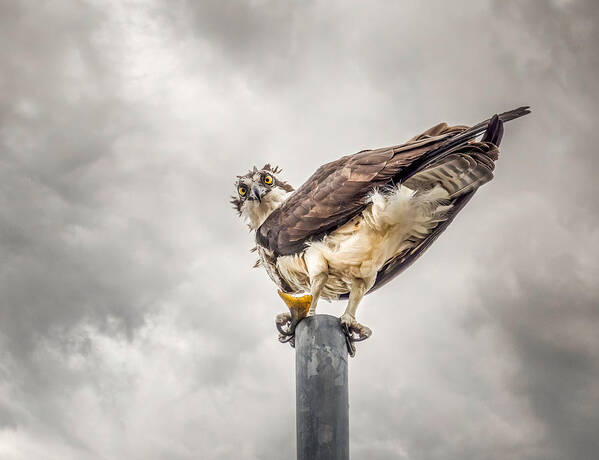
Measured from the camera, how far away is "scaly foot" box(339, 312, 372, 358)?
6.20m

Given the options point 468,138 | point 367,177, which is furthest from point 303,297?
point 468,138

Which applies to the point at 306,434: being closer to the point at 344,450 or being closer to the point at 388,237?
the point at 344,450

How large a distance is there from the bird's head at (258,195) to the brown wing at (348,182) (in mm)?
254

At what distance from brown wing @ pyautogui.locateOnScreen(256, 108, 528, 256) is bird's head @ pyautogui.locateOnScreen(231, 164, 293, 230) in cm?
25

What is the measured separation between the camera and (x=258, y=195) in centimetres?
709

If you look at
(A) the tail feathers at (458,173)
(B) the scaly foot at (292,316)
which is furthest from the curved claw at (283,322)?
(A) the tail feathers at (458,173)

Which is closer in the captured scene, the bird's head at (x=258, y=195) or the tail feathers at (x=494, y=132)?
the tail feathers at (x=494, y=132)

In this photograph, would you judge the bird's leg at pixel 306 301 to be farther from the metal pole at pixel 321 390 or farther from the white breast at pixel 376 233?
the metal pole at pixel 321 390

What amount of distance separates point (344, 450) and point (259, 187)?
2839 millimetres

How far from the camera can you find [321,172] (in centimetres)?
681

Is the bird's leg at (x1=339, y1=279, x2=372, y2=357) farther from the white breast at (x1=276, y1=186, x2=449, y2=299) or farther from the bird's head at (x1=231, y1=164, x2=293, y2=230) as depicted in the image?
the bird's head at (x1=231, y1=164, x2=293, y2=230)

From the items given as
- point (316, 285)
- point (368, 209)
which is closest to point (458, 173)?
point (368, 209)

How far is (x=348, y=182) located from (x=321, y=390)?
1956mm

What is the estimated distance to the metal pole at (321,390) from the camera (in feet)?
18.0
